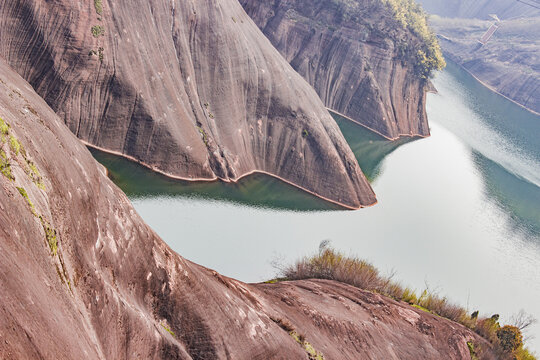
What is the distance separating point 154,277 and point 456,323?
27.4 metres

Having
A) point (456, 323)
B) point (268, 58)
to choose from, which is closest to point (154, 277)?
point (456, 323)

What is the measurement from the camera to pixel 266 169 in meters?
55.3

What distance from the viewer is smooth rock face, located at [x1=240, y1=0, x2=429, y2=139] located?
8331cm

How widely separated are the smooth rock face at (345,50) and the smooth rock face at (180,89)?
22.3 m

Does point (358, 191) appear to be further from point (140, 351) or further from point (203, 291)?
point (140, 351)

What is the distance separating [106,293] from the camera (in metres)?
16.7

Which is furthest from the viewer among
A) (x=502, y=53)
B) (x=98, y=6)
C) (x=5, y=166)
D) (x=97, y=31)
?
(x=502, y=53)

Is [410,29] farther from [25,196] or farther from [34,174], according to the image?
[25,196]

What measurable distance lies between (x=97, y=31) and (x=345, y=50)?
52416 millimetres

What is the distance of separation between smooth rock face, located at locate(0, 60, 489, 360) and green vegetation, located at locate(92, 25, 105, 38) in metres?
24.5

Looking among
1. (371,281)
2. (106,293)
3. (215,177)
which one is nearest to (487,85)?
(215,177)

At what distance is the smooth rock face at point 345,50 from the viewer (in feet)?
273

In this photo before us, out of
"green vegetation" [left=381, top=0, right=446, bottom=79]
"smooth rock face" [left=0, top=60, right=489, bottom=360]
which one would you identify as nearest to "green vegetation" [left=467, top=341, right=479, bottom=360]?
"smooth rock face" [left=0, top=60, right=489, bottom=360]

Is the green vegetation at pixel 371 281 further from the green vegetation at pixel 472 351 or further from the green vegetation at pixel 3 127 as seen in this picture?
the green vegetation at pixel 3 127
